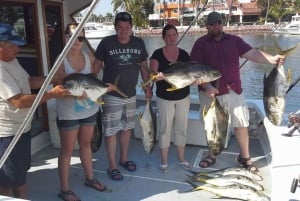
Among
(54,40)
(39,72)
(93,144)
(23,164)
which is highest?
(54,40)

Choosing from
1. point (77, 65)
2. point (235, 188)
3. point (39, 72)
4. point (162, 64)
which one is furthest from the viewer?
point (39, 72)

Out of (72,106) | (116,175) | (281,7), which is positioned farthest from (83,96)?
(281,7)

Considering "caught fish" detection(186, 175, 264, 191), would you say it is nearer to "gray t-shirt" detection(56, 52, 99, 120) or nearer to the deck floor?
the deck floor

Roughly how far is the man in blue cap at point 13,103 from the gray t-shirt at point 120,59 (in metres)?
0.81

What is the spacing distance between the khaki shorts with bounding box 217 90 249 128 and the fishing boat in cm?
26

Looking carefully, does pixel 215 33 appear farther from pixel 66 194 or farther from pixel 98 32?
pixel 98 32

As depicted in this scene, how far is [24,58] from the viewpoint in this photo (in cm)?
489

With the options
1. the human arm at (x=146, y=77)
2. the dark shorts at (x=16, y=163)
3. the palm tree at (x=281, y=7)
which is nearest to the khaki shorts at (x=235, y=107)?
the human arm at (x=146, y=77)

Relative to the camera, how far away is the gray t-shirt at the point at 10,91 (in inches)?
101

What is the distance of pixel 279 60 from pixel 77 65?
178 cm

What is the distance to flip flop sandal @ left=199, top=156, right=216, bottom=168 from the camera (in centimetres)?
425

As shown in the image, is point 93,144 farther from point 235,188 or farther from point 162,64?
point 235,188

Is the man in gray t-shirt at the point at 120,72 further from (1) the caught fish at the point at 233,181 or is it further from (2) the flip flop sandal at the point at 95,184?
(1) the caught fish at the point at 233,181

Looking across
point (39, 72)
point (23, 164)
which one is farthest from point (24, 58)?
point (23, 164)
